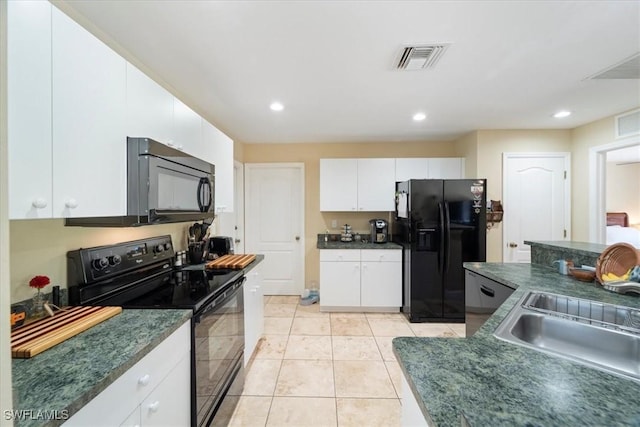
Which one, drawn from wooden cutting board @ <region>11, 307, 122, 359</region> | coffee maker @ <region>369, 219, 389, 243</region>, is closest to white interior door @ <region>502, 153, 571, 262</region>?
coffee maker @ <region>369, 219, 389, 243</region>

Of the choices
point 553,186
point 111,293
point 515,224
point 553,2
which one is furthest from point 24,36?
point 553,186

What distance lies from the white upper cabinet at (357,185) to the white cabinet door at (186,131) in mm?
2033

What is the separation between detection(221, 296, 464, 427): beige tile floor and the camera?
1824 millimetres

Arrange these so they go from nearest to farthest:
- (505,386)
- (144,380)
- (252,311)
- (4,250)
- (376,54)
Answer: (4,250), (505,386), (144,380), (376,54), (252,311)

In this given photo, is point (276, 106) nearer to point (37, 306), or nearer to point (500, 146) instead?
point (37, 306)

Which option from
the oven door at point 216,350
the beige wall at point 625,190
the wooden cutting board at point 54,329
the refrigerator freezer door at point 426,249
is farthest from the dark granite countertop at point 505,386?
the beige wall at point 625,190

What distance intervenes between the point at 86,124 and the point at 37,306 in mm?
815

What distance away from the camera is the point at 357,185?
12.7 ft

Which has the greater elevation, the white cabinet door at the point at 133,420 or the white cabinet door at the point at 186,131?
the white cabinet door at the point at 186,131

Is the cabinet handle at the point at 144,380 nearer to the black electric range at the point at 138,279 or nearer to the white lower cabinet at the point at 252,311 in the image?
the black electric range at the point at 138,279

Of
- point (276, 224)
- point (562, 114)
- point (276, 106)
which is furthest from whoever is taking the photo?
point (276, 224)

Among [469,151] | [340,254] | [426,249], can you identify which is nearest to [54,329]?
[340,254]

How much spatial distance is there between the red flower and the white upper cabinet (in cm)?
301

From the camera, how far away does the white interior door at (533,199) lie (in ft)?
11.5
